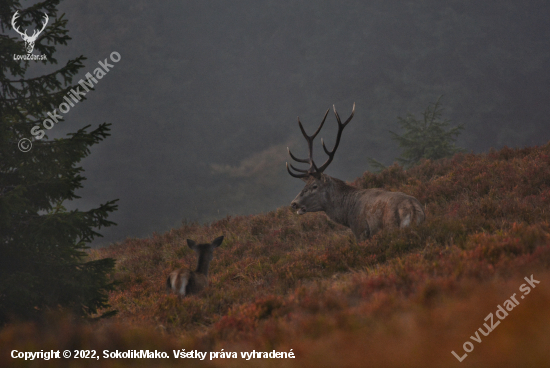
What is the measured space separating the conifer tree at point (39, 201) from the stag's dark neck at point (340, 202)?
5594 millimetres

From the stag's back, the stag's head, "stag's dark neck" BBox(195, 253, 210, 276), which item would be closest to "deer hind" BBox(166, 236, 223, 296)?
"stag's dark neck" BBox(195, 253, 210, 276)

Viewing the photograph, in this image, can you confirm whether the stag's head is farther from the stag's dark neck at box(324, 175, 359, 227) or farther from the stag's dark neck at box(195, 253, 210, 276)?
the stag's dark neck at box(195, 253, 210, 276)

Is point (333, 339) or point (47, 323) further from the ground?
point (47, 323)

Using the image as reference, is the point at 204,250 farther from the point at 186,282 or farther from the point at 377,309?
the point at 377,309

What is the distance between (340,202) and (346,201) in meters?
0.17

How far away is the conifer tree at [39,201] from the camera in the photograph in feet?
15.3

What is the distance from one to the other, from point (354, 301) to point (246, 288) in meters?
2.76

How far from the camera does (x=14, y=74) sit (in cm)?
552

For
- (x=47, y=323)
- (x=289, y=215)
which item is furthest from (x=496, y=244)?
(x=289, y=215)

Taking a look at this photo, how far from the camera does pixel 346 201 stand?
28.6 feet

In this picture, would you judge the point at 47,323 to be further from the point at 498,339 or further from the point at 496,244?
the point at 496,244

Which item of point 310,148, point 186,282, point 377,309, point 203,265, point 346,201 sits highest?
point 310,148

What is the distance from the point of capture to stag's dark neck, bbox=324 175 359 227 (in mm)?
8594

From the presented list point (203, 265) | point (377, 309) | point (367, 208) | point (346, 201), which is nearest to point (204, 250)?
point (203, 265)
